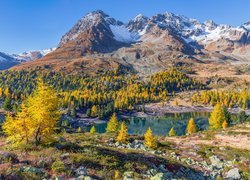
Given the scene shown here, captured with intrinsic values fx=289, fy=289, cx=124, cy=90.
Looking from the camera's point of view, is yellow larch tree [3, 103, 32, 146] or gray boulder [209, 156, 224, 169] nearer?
yellow larch tree [3, 103, 32, 146]

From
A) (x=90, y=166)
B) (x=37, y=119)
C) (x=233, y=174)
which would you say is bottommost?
(x=233, y=174)

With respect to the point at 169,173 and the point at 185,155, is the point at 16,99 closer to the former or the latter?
the point at 185,155

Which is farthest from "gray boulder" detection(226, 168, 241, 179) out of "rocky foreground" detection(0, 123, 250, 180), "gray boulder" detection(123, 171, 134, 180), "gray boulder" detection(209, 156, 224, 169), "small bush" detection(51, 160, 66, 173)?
"small bush" detection(51, 160, 66, 173)

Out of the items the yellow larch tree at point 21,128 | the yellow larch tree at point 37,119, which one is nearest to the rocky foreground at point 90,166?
the yellow larch tree at point 21,128

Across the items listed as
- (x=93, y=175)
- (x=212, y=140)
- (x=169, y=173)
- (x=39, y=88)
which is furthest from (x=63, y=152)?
(x=212, y=140)

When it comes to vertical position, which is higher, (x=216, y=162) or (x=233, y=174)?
(x=233, y=174)

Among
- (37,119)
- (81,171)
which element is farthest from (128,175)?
(37,119)

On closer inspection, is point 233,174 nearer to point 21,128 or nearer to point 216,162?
point 216,162

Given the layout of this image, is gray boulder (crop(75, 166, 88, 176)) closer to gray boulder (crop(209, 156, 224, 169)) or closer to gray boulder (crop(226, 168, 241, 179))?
gray boulder (crop(226, 168, 241, 179))

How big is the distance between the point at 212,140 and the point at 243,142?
760 cm

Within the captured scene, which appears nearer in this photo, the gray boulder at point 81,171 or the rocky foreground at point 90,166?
the rocky foreground at point 90,166

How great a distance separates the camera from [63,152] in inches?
1231

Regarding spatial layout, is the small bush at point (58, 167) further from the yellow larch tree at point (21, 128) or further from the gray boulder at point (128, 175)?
the yellow larch tree at point (21, 128)

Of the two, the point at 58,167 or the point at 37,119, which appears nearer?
the point at 58,167
